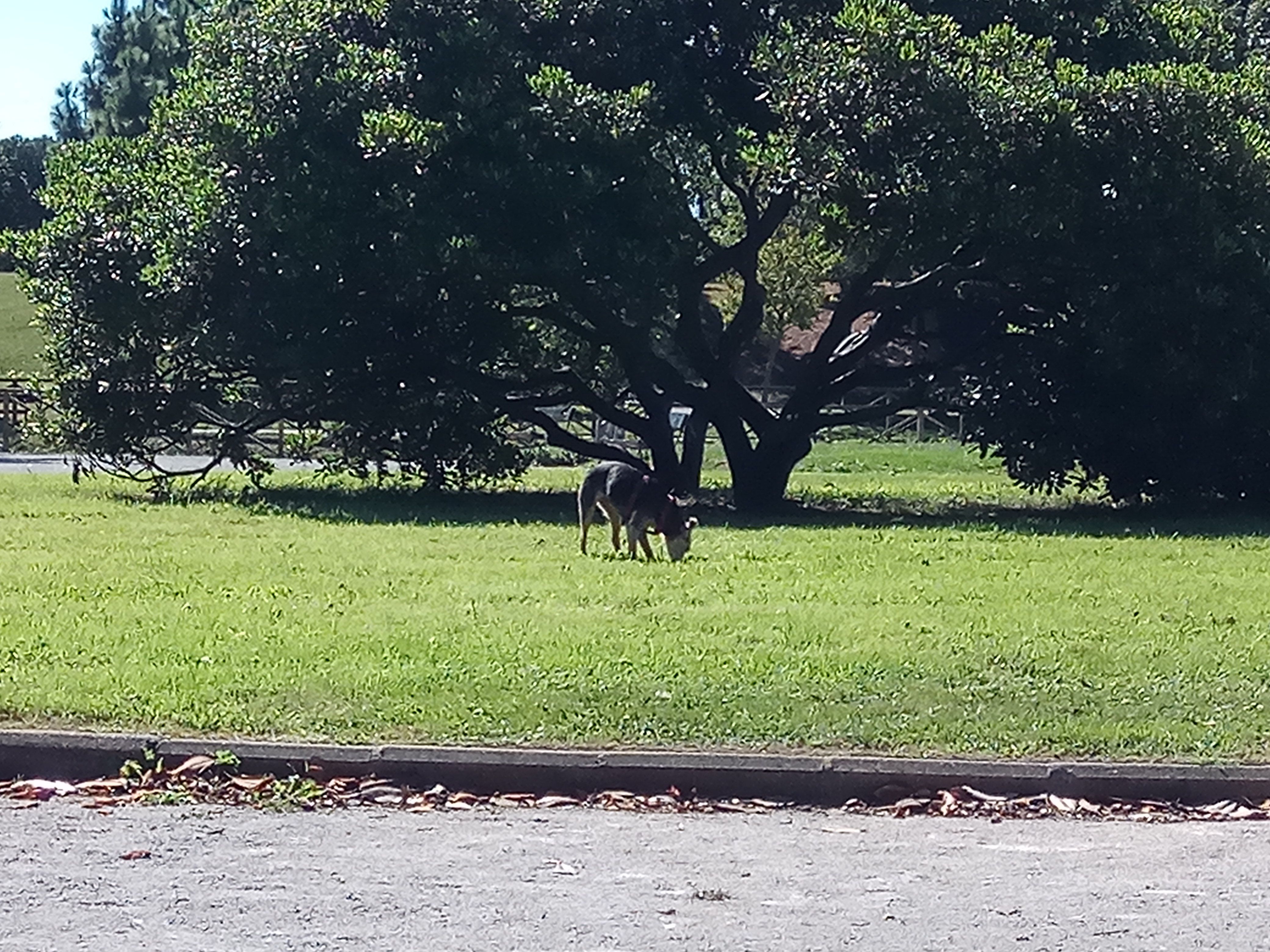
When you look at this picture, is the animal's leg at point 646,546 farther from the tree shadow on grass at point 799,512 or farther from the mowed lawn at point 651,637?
the tree shadow on grass at point 799,512

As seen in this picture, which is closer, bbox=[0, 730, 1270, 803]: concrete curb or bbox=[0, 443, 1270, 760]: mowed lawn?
bbox=[0, 730, 1270, 803]: concrete curb

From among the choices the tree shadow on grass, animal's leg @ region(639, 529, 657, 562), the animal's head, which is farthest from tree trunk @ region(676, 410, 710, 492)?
the animal's head

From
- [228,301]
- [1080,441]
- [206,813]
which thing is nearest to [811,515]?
[1080,441]

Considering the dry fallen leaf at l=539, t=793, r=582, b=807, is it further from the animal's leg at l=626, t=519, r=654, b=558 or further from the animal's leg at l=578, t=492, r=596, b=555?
the animal's leg at l=578, t=492, r=596, b=555

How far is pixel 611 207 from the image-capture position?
74.9 feet

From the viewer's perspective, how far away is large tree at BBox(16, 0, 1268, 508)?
855 inches

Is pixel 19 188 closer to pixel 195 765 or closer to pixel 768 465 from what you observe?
pixel 768 465

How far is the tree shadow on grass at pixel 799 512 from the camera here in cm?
2138

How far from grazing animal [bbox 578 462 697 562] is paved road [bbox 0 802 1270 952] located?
9.04 metres

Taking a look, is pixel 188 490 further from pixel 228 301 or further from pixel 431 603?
pixel 431 603

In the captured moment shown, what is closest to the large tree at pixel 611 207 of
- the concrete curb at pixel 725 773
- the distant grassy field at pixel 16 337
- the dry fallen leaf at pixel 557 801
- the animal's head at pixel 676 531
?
the animal's head at pixel 676 531

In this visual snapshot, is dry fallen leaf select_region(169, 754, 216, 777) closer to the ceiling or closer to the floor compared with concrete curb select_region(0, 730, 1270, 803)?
closer to the floor

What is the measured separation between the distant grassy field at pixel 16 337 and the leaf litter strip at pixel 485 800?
159ft

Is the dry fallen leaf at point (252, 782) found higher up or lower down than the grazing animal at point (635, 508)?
lower down
